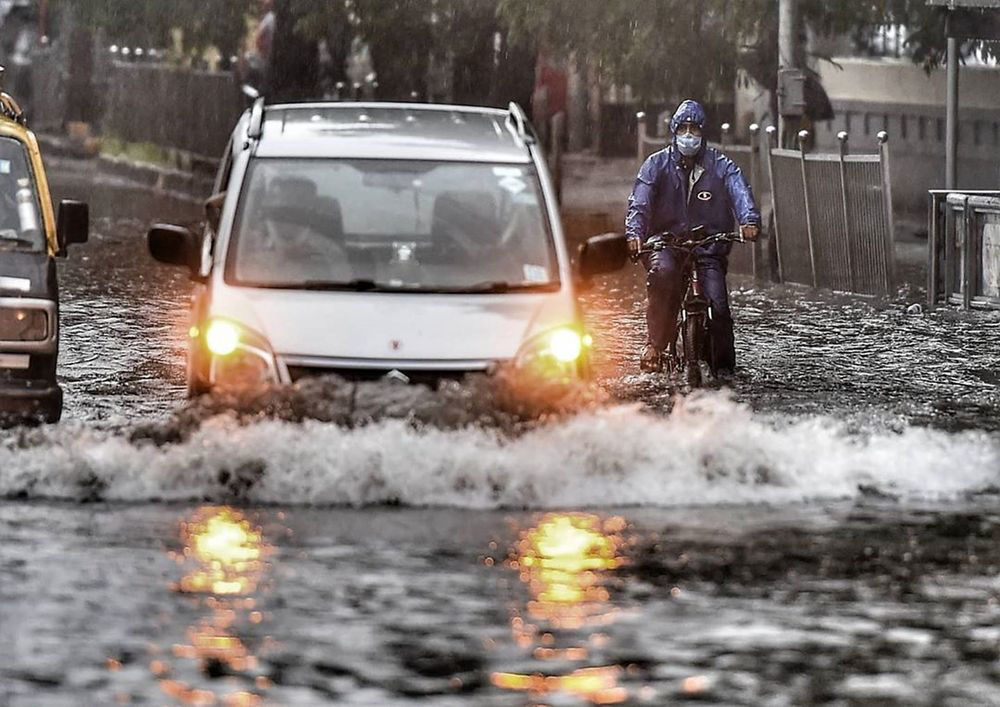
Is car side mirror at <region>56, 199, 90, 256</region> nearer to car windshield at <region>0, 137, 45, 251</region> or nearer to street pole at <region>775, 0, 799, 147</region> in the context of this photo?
car windshield at <region>0, 137, 45, 251</region>

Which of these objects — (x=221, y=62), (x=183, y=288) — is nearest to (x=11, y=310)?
(x=183, y=288)

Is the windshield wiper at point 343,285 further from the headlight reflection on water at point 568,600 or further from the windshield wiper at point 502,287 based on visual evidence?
the headlight reflection on water at point 568,600

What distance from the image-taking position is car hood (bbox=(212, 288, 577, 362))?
11008 millimetres

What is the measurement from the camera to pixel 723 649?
8172mm

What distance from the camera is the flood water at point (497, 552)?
7809mm

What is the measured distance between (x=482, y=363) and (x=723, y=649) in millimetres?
3019

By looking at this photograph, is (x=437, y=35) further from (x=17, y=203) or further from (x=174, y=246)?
(x=174, y=246)

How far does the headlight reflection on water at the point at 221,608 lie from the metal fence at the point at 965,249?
36.4 ft

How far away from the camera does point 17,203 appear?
44.4ft

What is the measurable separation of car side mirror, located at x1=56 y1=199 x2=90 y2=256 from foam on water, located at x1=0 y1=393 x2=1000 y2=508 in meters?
1.33

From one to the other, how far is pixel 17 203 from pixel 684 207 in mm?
4252

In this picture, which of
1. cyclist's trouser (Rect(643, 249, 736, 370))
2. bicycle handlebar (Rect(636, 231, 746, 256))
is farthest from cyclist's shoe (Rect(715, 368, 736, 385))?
bicycle handlebar (Rect(636, 231, 746, 256))

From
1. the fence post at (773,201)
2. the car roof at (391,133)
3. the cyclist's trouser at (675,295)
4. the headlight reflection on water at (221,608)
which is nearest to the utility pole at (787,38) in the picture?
the fence post at (773,201)

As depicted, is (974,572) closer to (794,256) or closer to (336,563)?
(336,563)
